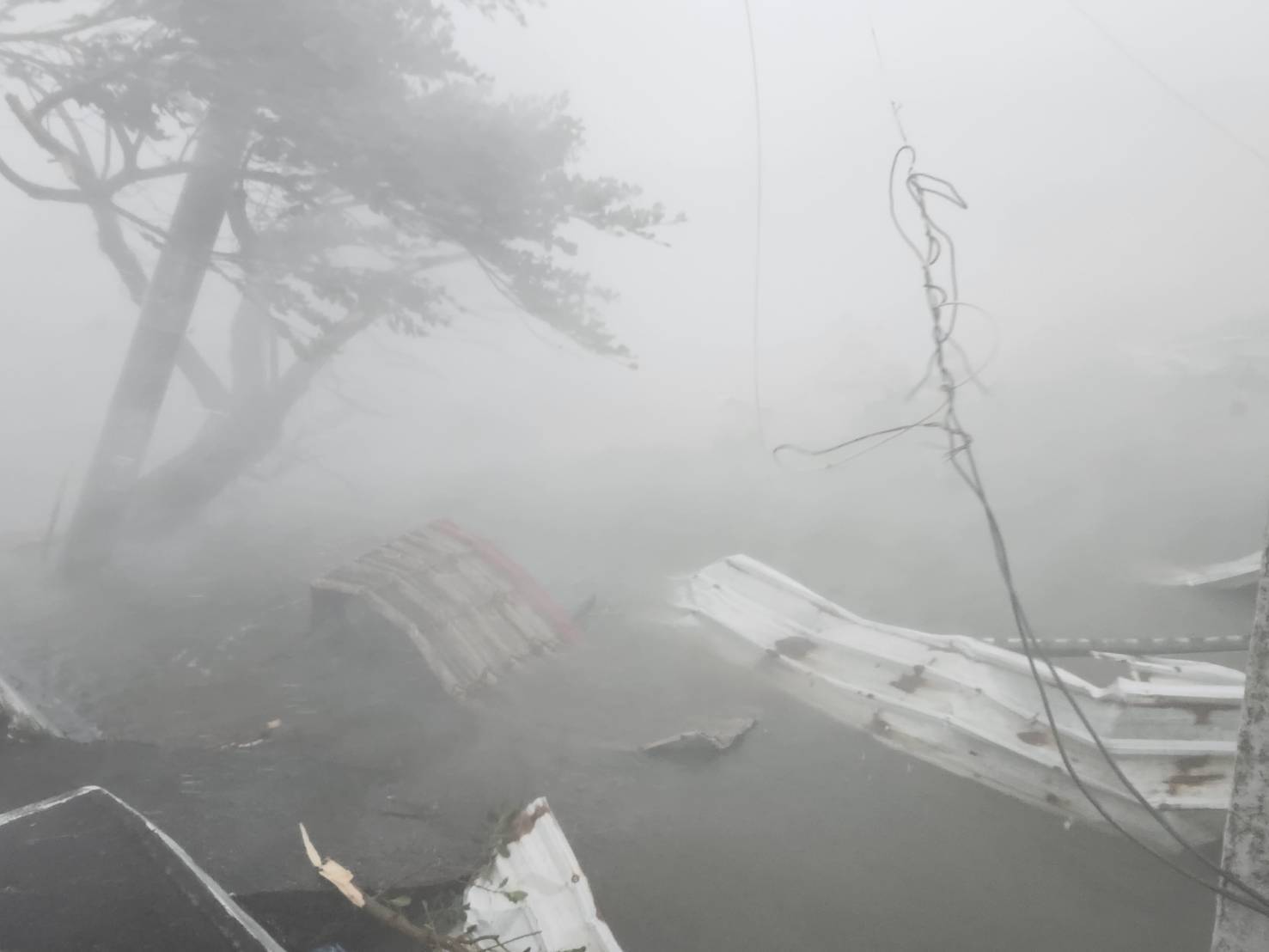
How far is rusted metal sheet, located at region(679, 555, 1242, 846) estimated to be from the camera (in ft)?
15.8

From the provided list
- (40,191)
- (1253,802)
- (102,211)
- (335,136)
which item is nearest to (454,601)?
(335,136)

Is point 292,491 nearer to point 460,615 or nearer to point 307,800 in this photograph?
point 460,615

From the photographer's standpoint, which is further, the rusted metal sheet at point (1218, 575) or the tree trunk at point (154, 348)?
the tree trunk at point (154, 348)

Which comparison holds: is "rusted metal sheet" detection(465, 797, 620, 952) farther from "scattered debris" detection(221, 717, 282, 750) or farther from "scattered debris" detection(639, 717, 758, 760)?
"scattered debris" detection(221, 717, 282, 750)

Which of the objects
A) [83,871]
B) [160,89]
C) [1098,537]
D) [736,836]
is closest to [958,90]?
[1098,537]

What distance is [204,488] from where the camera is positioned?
11.8 m

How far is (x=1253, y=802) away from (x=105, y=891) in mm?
4085

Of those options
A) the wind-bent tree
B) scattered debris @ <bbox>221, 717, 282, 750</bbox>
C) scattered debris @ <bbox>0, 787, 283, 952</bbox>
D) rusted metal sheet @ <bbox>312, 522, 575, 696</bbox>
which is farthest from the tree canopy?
scattered debris @ <bbox>0, 787, 283, 952</bbox>

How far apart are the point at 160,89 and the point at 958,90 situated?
33.7 meters

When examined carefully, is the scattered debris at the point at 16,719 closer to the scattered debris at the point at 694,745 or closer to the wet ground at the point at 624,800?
the wet ground at the point at 624,800

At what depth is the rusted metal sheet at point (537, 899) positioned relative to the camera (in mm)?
3750

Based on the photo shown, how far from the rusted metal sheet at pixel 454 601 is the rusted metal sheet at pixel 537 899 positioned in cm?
287

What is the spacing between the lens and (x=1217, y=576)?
8523mm

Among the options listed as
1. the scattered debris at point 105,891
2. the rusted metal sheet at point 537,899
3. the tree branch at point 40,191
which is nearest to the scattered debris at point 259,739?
the rusted metal sheet at point 537,899
